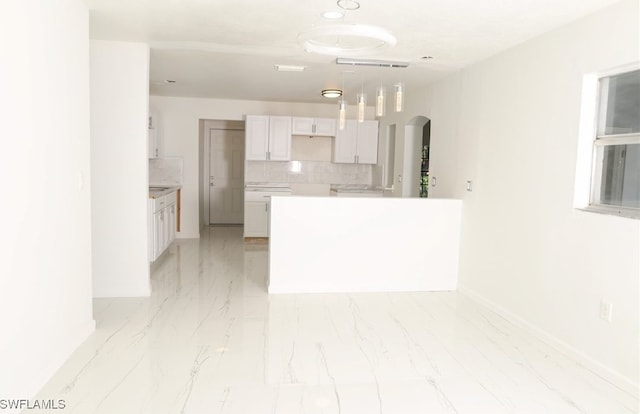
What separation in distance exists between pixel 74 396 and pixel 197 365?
27.7 inches

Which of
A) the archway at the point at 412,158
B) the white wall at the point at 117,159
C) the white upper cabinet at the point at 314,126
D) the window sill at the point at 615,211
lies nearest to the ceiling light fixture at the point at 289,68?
the white wall at the point at 117,159

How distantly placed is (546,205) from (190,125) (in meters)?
5.73

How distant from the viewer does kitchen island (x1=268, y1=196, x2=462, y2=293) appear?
4.64 meters

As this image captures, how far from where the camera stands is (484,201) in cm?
445

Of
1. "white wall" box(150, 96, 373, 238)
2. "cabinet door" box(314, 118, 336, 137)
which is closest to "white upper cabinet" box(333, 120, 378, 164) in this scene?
"cabinet door" box(314, 118, 336, 137)

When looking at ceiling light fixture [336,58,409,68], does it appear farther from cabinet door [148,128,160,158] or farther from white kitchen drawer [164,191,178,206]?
cabinet door [148,128,160,158]

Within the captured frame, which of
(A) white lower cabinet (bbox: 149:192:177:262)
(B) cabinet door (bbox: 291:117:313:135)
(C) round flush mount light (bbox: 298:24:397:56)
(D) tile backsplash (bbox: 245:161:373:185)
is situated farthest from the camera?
(D) tile backsplash (bbox: 245:161:373:185)

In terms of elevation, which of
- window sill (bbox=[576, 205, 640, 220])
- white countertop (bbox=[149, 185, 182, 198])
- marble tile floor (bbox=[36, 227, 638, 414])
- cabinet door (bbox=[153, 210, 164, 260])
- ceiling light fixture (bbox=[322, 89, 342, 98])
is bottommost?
marble tile floor (bbox=[36, 227, 638, 414])

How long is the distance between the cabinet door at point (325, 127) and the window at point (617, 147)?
193 inches

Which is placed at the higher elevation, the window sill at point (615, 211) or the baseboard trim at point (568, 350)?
the window sill at point (615, 211)

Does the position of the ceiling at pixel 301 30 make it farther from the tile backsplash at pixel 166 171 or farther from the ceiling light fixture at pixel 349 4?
the tile backsplash at pixel 166 171

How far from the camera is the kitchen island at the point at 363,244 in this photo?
464 cm

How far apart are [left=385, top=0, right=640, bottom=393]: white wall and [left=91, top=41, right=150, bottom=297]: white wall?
322cm

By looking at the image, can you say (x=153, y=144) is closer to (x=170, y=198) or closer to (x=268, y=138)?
(x=170, y=198)
